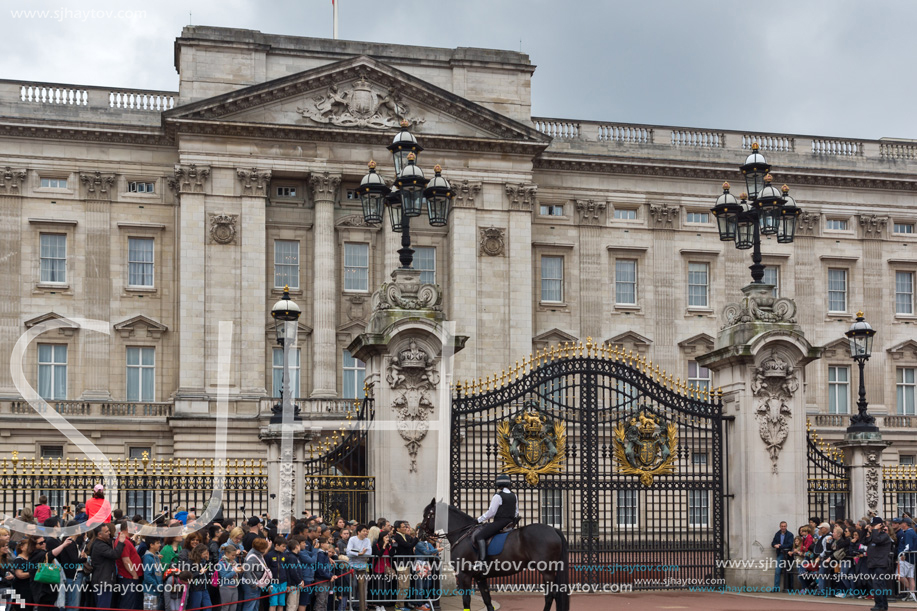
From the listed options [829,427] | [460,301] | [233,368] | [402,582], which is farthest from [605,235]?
[402,582]

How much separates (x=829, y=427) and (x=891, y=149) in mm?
14138

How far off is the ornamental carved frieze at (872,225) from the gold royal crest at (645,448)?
37.2 metres

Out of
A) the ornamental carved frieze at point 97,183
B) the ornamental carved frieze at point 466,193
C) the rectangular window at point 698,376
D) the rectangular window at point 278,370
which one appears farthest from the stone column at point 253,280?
the rectangular window at point 698,376

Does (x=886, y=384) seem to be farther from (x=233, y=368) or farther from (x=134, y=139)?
(x=134, y=139)

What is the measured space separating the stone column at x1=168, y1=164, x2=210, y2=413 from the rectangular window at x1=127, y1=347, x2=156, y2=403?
1762 millimetres

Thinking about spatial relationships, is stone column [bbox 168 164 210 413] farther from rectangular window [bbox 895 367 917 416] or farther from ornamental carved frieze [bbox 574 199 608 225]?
rectangular window [bbox 895 367 917 416]

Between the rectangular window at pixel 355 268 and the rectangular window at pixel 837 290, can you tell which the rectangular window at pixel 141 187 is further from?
the rectangular window at pixel 837 290

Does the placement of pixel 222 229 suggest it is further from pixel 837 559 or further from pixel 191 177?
pixel 837 559

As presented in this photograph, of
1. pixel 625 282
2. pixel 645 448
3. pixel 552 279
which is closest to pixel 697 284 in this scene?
pixel 625 282

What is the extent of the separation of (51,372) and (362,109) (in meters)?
16.5

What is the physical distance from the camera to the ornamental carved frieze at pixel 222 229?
5081 cm

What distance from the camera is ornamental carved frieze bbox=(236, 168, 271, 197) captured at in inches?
2024

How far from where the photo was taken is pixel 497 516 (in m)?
19.7

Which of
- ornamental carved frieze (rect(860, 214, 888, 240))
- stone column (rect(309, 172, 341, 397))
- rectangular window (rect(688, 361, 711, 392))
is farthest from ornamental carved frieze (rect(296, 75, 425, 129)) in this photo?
ornamental carved frieze (rect(860, 214, 888, 240))
